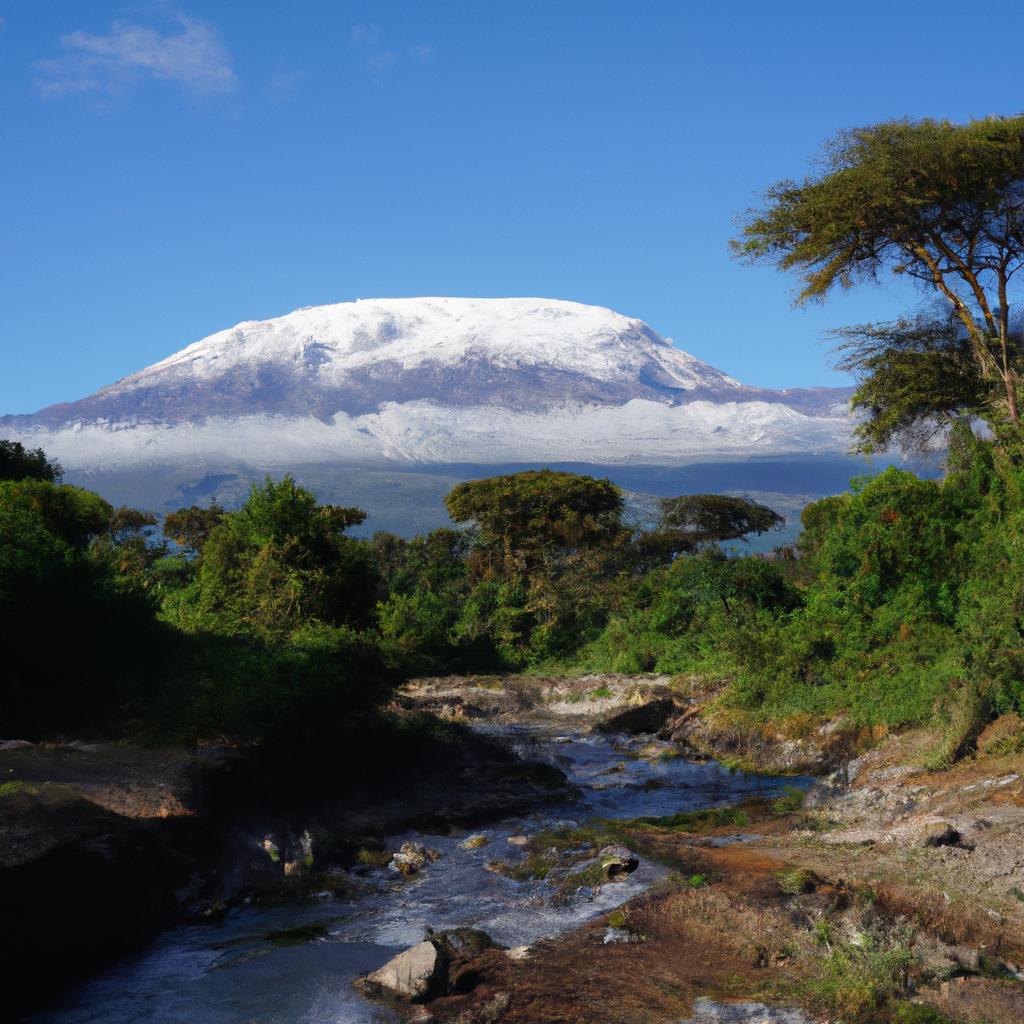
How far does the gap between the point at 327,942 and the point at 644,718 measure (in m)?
14.4

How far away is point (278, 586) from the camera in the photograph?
29156mm

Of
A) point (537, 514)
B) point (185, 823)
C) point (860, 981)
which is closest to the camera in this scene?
point (860, 981)

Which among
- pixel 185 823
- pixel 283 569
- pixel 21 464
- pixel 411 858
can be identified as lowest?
pixel 411 858

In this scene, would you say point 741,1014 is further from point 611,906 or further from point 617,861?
point 617,861

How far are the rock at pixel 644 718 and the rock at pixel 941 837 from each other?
39.9 ft

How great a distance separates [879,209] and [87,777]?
60.2ft

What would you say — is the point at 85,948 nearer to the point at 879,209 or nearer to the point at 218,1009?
the point at 218,1009

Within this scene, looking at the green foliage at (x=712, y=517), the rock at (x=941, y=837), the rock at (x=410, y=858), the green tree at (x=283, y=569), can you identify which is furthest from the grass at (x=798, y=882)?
the green foliage at (x=712, y=517)

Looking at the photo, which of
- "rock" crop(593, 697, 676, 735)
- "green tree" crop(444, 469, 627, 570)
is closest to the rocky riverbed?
"rock" crop(593, 697, 676, 735)

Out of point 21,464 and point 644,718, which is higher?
point 21,464

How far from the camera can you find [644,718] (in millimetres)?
23672

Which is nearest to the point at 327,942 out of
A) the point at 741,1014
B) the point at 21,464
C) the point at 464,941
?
the point at 464,941

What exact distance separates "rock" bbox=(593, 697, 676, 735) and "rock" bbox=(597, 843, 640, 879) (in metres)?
11.6

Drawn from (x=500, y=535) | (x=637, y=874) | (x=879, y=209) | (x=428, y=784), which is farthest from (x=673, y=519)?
(x=637, y=874)
